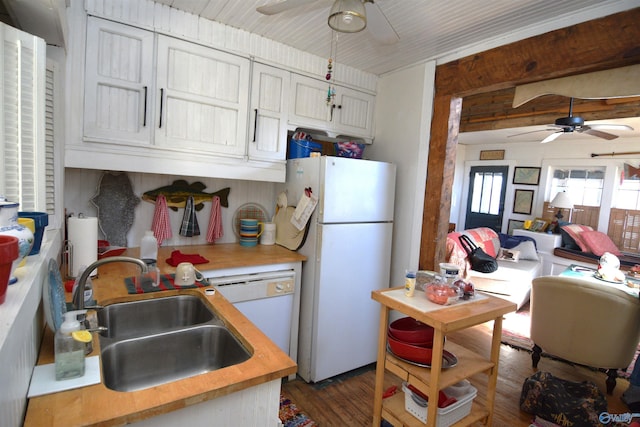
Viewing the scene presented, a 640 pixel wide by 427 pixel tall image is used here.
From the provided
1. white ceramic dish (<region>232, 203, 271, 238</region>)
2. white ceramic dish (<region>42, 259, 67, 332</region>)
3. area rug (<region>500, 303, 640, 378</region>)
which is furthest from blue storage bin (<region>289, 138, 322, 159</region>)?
area rug (<region>500, 303, 640, 378</region>)

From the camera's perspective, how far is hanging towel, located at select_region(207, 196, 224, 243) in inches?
103

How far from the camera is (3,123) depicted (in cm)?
103

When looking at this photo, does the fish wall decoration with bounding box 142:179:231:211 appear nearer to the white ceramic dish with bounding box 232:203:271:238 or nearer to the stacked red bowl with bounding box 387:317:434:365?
the white ceramic dish with bounding box 232:203:271:238

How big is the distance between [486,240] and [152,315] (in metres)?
4.39

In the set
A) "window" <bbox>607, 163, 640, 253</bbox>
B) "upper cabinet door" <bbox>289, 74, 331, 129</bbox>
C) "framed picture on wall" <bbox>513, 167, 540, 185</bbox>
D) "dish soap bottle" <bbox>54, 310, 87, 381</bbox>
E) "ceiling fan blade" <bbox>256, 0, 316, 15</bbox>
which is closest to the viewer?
"dish soap bottle" <bbox>54, 310, 87, 381</bbox>

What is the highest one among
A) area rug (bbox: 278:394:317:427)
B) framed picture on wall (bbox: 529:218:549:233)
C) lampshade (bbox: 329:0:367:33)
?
lampshade (bbox: 329:0:367:33)

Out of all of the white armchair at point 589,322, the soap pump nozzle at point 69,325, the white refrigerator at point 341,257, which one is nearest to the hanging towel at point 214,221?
the white refrigerator at point 341,257

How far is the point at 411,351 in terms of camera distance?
1.65 m

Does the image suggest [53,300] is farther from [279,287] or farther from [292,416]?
[292,416]

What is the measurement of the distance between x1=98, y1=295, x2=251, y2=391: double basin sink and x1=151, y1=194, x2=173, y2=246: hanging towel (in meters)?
0.99

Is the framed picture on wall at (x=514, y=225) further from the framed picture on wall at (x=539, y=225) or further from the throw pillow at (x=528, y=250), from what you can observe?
the throw pillow at (x=528, y=250)

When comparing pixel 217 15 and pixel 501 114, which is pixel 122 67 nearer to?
pixel 217 15

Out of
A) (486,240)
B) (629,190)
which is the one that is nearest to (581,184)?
(629,190)

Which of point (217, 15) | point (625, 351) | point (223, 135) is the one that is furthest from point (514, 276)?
point (217, 15)
